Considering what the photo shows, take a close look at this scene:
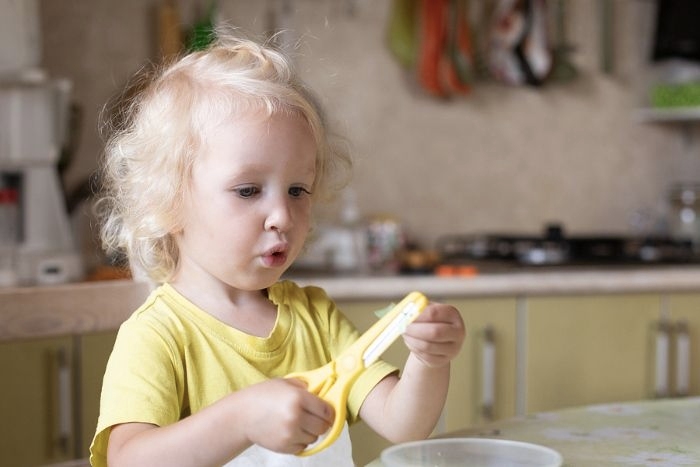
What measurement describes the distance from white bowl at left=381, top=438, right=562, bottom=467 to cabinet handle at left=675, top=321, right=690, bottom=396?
1564 mm

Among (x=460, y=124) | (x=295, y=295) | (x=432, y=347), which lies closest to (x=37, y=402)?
(x=295, y=295)

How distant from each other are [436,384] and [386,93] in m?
1.83

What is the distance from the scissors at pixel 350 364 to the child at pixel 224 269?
0.06 meters

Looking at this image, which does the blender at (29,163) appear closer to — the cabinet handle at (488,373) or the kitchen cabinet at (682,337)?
the cabinet handle at (488,373)

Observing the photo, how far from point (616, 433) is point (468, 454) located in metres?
0.21

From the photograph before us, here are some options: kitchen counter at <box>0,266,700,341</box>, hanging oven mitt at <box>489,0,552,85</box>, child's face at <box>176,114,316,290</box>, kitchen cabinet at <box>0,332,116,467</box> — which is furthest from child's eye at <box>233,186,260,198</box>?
hanging oven mitt at <box>489,0,552,85</box>

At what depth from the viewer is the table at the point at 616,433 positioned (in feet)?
2.92

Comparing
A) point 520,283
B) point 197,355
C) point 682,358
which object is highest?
point 197,355

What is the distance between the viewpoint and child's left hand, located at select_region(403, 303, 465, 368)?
2.67 ft

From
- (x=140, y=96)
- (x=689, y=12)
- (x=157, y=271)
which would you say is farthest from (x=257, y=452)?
(x=689, y=12)

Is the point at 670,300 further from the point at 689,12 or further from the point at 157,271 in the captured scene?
Result: the point at 157,271

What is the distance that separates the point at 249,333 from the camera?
0.96m

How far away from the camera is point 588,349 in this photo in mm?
2248

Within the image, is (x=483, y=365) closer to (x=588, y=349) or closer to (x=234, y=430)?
(x=588, y=349)
